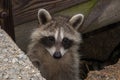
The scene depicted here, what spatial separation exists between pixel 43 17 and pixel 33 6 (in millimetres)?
224

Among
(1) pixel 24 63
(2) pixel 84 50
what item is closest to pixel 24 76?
(1) pixel 24 63

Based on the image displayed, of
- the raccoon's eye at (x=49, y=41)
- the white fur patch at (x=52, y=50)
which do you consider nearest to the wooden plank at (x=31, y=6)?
the raccoon's eye at (x=49, y=41)

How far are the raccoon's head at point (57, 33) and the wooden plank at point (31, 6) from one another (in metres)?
0.19

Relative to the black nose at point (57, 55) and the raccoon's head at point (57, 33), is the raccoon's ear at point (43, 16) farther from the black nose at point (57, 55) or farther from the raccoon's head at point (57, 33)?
the black nose at point (57, 55)

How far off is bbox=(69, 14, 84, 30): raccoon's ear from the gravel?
1.33 metres

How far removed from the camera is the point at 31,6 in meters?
5.69

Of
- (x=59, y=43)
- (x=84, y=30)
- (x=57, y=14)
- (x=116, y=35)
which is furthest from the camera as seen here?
(x=116, y=35)

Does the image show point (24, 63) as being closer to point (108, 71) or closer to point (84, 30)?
point (84, 30)

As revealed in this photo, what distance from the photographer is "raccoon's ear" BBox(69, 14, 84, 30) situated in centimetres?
566

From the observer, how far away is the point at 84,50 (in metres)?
7.55

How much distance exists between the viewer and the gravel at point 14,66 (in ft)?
13.2

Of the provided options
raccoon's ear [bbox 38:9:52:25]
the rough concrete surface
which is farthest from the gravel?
the rough concrete surface

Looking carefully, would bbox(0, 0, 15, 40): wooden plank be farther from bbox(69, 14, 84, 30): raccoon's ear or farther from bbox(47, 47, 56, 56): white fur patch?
bbox(69, 14, 84, 30): raccoon's ear

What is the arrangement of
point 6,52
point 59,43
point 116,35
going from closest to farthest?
point 6,52, point 59,43, point 116,35
